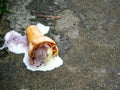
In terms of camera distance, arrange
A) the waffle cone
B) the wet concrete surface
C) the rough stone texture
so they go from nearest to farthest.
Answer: the wet concrete surface
the waffle cone
the rough stone texture

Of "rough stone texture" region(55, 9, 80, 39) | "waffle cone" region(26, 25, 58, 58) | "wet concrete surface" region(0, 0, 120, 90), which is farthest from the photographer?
"rough stone texture" region(55, 9, 80, 39)

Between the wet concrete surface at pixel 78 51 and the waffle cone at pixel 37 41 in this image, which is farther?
the waffle cone at pixel 37 41

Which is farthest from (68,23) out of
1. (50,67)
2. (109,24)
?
(50,67)

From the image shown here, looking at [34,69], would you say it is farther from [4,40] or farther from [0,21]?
[0,21]

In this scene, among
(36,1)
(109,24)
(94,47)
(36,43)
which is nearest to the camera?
(36,43)

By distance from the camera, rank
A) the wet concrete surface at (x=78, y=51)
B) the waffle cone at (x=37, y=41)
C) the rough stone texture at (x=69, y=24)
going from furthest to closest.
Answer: the rough stone texture at (x=69, y=24) < the waffle cone at (x=37, y=41) < the wet concrete surface at (x=78, y=51)

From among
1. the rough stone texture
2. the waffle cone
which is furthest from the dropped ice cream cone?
the rough stone texture

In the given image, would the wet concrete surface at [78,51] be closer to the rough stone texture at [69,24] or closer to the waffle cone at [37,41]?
the rough stone texture at [69,24]

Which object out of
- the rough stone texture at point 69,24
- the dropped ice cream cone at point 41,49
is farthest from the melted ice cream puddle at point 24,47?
the rough stone texture at point 69,24

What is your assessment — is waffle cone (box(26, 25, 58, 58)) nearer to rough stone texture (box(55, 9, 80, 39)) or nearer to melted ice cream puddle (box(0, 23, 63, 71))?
melted ice cream puddle (box(0, 23, 63, 71))
